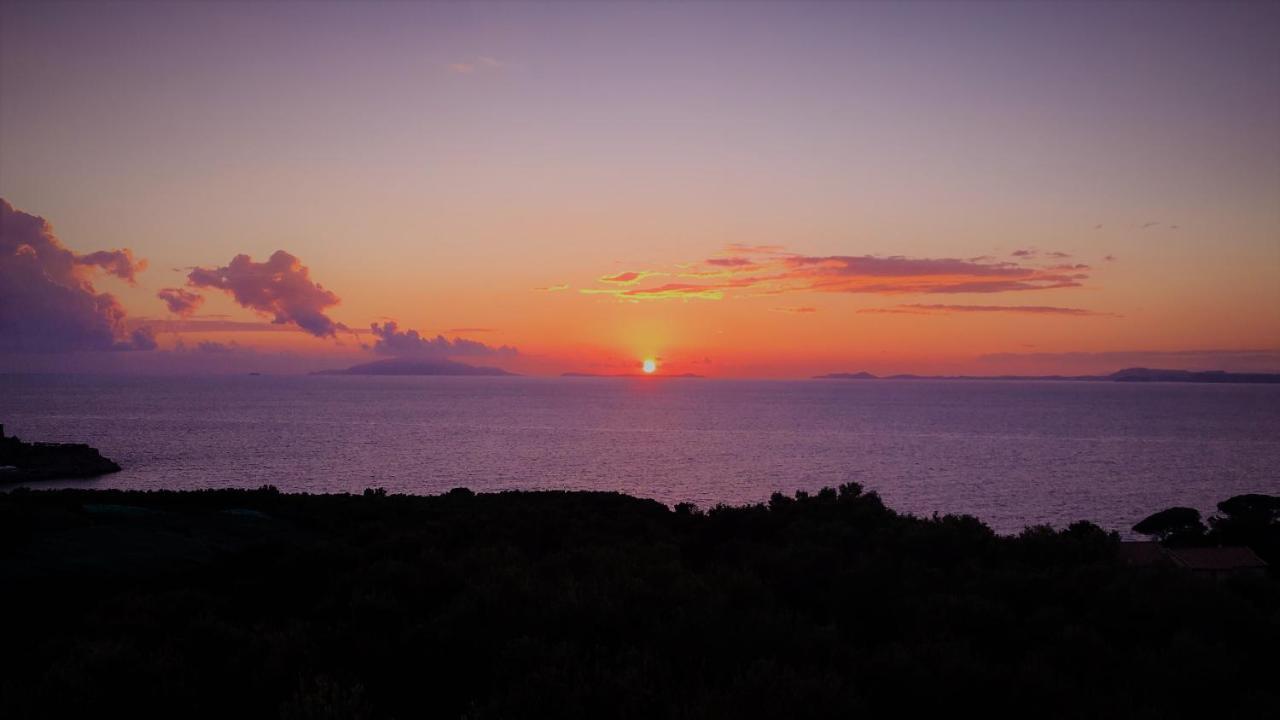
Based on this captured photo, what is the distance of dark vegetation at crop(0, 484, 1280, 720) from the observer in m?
5.63

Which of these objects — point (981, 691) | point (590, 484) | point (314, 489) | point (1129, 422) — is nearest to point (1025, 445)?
point (1129, 422)

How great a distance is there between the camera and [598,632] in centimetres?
729

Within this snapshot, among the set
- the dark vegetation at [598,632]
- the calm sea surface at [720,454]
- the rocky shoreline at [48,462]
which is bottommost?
the calm sea surface at [720,454]

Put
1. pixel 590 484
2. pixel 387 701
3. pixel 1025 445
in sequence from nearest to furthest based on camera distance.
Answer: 1. pixel 387 701
2. pixel 590 484
3. pixel 1025 445

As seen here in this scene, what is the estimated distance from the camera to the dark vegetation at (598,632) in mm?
5633

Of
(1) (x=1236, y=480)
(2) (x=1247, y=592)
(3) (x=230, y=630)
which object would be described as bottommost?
(1) (x=1236, y=480)

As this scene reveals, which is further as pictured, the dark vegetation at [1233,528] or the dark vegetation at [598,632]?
the dark vegetation at [1233,528]

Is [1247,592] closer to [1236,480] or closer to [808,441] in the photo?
[1236,480]

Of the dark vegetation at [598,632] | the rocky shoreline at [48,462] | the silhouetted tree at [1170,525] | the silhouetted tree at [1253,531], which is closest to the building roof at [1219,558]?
the silhouetted tree at [1253,531]

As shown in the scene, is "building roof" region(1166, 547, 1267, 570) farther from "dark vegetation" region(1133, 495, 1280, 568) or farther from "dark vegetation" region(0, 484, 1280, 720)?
"dark vegetation" region(0, 484, 1280, 720)

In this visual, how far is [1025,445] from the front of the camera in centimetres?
9862

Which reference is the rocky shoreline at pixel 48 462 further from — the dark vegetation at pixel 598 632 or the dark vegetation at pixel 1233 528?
the dark vegetation at pixel 1233 528

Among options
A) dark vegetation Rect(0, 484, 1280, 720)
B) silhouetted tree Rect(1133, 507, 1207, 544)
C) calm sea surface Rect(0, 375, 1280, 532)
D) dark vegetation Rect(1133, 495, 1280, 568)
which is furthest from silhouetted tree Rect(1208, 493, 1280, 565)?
dark vegetation Rect(0, 484, 1280, 720)

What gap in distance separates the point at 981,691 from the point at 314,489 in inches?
2488
